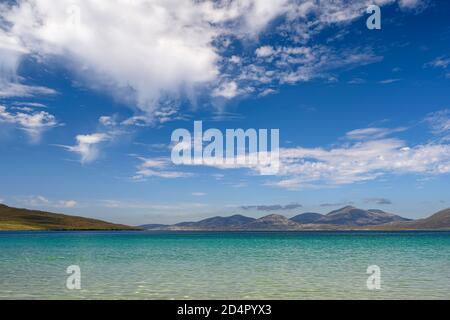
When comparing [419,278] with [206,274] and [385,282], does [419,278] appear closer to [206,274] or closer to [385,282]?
[385,282]

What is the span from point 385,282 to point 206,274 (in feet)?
52.8

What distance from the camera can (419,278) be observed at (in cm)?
3391

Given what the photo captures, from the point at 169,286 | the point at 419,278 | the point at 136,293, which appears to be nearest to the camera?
the point at 136,293

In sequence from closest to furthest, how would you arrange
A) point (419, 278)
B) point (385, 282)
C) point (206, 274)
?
point (385, 282), point (419, 278), point (206, 274)

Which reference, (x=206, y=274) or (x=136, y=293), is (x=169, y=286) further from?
(x=206, y=274)

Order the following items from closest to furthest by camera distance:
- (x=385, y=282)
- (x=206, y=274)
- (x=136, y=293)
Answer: (x=136, y=293)
(x=385, y=282)
(x=206, y=274)
